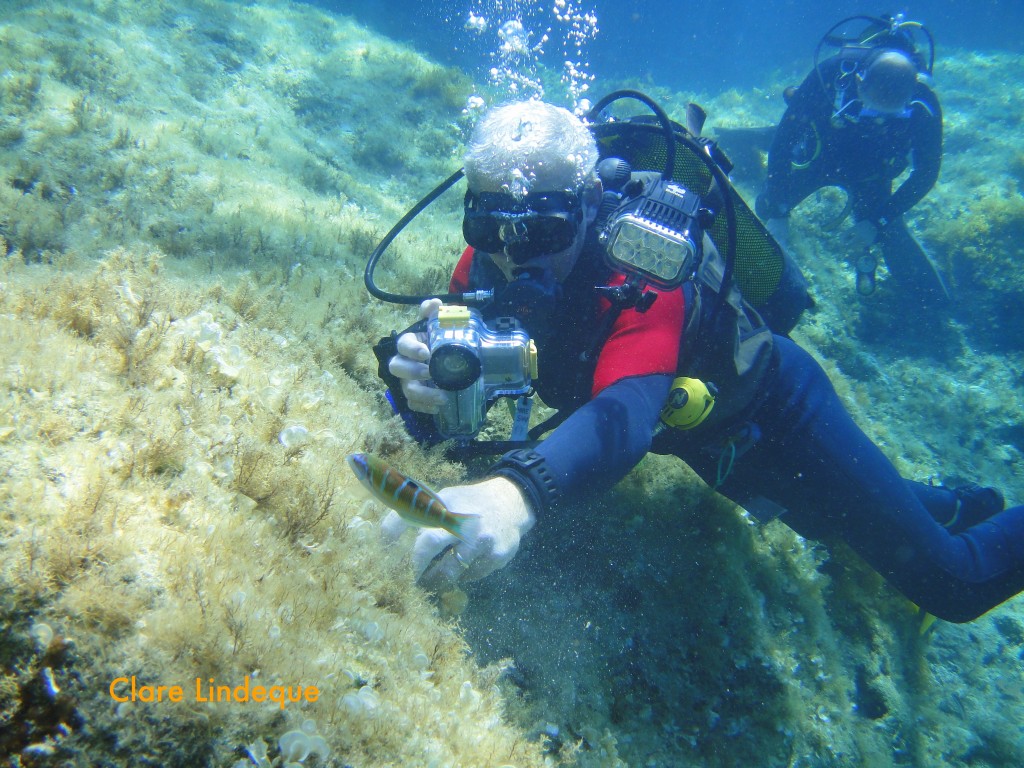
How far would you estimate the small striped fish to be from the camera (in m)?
1.62

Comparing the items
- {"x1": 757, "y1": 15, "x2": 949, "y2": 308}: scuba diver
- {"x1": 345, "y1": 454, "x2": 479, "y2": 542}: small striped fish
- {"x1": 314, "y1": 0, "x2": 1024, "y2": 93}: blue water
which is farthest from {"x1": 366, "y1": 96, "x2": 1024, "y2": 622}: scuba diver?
{"x1": 314, "y1": 0, "x2": 1024, "y2": 93}: blue water

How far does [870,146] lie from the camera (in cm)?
826

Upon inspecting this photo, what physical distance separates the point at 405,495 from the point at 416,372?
0.84 m

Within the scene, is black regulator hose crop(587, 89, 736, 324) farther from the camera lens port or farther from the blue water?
the blue water

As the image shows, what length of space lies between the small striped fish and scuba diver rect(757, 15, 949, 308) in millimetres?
9403

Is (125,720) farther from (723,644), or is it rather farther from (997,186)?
(997,186)

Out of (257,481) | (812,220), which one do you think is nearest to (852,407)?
(812,220)

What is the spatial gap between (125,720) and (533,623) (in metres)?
1.89

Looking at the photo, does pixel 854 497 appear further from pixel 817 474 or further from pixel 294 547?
pixel 294 547

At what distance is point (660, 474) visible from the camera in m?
3.79

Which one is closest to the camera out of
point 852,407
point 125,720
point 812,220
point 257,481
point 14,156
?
point 125,720

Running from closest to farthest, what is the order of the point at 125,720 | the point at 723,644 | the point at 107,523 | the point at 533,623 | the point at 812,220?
1. the point at 125,720
2. the point at 107,523
3. the point at 533,623
4. the point at 723,644
5. the point at 812,220

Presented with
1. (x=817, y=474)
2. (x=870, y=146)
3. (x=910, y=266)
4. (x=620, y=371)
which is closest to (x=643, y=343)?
(x=620, y=371)

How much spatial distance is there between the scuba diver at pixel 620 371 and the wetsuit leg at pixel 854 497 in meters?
0.01
